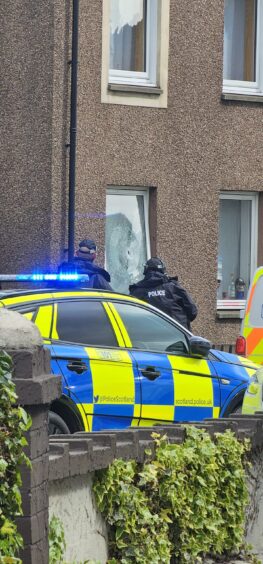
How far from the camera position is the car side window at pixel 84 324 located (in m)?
10.6

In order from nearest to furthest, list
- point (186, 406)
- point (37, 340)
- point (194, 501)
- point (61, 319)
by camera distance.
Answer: point (37, 340), point (194, 501), point (61, 319), point (186, 406)

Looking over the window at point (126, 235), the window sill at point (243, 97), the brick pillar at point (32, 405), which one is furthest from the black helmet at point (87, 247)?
the brick pillar at point (32, 405)

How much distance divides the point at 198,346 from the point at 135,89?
8601 mm

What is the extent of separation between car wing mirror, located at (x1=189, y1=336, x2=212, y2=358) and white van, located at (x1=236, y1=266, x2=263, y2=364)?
2.77m

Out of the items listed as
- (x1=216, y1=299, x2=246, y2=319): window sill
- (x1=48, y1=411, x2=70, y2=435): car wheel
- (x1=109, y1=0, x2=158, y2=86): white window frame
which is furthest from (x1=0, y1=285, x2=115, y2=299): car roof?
(x1=216, y1=299, x2=246, y2=319): window sill

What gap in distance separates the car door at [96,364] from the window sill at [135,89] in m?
8.61

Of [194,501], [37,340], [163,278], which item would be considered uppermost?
[163,278]

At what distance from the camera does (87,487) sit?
653 centimetres

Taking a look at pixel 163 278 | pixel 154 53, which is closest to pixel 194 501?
pixel 163 278

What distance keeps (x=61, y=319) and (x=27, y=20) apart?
30.4 ft

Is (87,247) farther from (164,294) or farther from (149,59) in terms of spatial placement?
(149,59)

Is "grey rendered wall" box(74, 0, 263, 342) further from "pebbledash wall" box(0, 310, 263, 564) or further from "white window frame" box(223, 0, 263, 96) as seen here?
"pebbledash wall" box(0, 310, 263, 564)

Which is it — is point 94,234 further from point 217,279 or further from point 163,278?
point 163,278

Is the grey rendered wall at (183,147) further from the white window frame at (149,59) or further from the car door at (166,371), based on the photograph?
the car door at (166,371)
